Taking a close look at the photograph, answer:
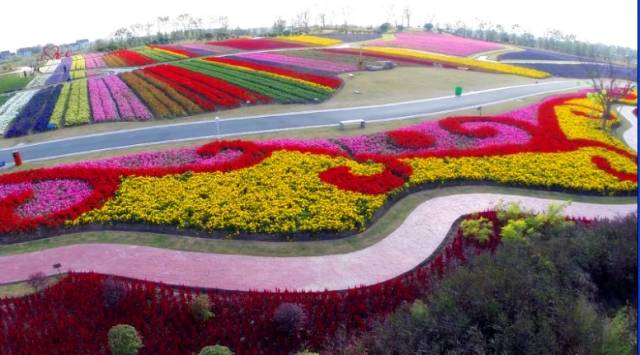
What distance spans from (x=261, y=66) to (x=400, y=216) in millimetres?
23695

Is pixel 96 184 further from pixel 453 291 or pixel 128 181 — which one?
pixel 453 291

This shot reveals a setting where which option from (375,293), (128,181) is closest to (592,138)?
(375,293)

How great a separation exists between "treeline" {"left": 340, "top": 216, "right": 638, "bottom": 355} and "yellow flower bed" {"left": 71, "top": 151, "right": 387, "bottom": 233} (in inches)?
145

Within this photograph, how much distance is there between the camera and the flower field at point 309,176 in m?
10.8

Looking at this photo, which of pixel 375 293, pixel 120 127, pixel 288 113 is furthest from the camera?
pixel 288 113

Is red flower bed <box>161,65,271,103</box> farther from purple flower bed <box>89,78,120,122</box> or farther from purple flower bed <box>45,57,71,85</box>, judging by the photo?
purple flower bed <box>45,57,71,85</box>

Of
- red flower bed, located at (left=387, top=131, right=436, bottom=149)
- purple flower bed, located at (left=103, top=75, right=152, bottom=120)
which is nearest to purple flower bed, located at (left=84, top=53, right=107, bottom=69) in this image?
purple flower bed, located at (left=103, top=75, right=152, bottom=120)

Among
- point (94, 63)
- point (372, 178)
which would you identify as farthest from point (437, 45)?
point (372, 178)

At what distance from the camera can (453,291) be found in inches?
254

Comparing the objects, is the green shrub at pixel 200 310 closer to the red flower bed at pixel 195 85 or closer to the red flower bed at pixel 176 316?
the red flower bed at pixel 176 316

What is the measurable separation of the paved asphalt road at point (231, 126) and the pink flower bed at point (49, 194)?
12.6ft

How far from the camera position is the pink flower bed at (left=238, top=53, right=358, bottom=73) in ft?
109

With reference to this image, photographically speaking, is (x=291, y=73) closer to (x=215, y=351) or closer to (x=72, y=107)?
(x=72, y=107)

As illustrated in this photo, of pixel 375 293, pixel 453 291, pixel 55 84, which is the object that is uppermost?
pixel 55 84
